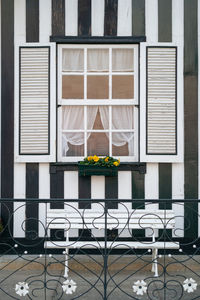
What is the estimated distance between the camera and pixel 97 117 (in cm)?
568

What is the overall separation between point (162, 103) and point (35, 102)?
158 centimetres

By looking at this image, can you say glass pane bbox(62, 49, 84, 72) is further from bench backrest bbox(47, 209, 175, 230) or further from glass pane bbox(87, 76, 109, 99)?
bench backrest bbox(47, 209, 175, 230)

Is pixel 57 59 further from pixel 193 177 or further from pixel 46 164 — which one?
pixel 193 177

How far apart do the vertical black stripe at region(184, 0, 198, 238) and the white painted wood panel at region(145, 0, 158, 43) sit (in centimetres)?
37

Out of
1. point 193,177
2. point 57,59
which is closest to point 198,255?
point 193,177

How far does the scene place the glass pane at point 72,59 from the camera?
562 cm

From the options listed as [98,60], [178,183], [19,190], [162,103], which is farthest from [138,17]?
[19,190]

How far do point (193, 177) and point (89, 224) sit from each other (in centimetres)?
142

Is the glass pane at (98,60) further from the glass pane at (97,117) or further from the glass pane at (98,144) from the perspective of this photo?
the glass pane at (98,144)

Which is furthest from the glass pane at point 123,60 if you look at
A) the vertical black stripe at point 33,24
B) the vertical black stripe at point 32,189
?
the vertical black stripe at point 32,189

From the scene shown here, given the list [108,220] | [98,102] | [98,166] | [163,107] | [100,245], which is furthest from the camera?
[98,102]

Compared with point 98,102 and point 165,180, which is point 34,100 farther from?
point 165,180

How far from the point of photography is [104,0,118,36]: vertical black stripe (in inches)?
218

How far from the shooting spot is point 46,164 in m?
5.57
